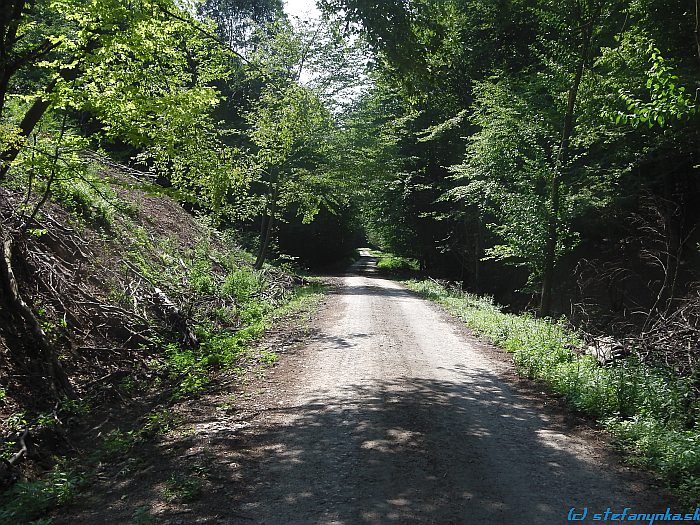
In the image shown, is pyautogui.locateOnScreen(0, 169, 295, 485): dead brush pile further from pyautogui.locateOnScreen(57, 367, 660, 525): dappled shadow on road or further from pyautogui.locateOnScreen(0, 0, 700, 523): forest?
pyautogui.locateOnScreen(57, 367, 660, 525): dappled shadow on road

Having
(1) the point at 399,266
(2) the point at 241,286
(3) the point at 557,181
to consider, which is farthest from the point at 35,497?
(1) the point at 399,266

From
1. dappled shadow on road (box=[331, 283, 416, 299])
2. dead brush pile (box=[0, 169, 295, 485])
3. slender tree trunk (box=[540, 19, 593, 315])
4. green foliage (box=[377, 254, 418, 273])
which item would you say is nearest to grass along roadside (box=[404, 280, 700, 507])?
slender tree trunk (box=[540, 19, 593, 315])

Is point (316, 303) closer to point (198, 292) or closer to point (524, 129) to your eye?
point (198, 292)

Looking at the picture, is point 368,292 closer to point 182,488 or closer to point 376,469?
point 376,469

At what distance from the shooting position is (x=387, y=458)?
16.3 ft

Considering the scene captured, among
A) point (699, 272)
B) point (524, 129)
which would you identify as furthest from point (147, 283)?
point (699, 272)

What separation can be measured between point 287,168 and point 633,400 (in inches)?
639

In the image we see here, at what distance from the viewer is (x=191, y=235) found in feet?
53.6

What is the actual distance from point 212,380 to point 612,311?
12971mm

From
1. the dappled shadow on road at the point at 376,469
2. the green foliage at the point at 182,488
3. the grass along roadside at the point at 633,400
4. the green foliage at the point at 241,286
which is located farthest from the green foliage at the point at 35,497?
the green foliage at the point at 241,286

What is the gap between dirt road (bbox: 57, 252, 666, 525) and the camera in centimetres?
406

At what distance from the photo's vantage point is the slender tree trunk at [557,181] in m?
12.1

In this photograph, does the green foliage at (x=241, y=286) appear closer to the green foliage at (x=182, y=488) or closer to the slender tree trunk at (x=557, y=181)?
the slender tree trunk at (x=557, y=181)

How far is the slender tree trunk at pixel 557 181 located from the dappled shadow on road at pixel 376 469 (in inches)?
281
